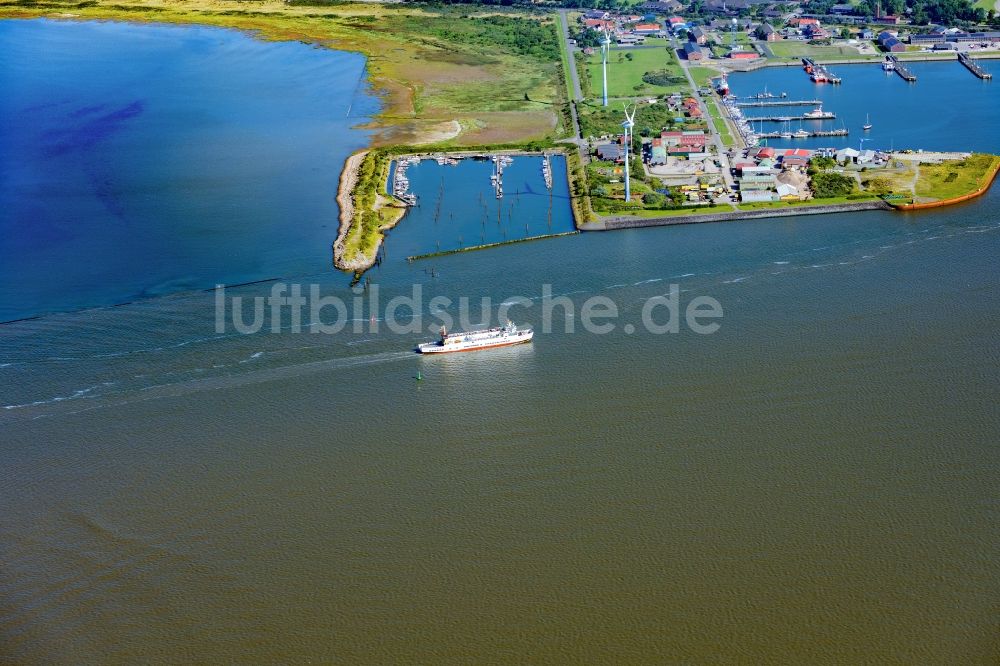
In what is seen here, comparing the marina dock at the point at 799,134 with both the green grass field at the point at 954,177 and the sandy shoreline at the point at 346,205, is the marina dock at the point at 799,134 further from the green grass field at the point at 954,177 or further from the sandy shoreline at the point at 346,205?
the sandy shoreline at the point at 346,205

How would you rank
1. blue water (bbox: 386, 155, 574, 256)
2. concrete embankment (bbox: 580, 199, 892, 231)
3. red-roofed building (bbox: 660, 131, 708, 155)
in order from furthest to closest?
red-roofed building (bbox: 660, 131, 708, 155) < concrete embankment (bbox: 580, 199, 892, 231) < blue water (bbox: 386, 155, 574, 256)

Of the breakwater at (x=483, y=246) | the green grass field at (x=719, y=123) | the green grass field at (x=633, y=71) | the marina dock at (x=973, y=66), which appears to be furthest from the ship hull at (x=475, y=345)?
the marina dock at (x=973, y=66)

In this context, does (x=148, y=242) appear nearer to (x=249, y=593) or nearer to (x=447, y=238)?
(x=447, y=238)

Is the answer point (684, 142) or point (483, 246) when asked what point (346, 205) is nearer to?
point (483, 246)

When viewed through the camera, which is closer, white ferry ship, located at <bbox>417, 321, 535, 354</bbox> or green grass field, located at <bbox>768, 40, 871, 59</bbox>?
white ferry ship, located at <bbox>417, 321, 535, 354</bbox>

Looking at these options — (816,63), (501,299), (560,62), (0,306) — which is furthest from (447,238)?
(816,63)

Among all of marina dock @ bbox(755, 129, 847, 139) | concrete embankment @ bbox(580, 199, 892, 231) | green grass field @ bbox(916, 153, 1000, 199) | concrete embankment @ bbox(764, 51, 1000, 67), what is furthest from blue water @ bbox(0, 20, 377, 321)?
concrete embankment @ bbox(764, 51, 1000, 67)

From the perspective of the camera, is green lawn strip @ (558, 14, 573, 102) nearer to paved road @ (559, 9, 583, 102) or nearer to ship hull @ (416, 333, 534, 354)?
paved road @ (559, 9, 583, 102)

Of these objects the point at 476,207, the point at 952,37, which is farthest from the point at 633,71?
the point at 476,207
